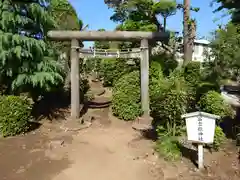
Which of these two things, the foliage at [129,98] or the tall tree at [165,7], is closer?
the foliage at [129,98]

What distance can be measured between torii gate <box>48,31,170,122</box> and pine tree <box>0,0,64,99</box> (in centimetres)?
53

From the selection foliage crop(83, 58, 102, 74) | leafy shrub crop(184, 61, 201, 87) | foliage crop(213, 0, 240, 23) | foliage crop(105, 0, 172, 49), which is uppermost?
foliage crop(105, 0, 172, 49)

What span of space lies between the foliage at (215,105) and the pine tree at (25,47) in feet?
15.8

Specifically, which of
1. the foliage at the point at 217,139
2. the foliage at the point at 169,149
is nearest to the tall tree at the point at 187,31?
the foliage at the point at 217,139

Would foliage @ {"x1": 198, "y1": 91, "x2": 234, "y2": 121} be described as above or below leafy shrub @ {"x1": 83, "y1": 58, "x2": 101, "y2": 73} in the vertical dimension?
below

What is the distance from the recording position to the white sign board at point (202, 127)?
17.9 ft

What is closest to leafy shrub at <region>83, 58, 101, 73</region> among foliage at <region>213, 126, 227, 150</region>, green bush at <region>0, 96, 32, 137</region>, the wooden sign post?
green bush at <region>0, 96, 32, 137</region>

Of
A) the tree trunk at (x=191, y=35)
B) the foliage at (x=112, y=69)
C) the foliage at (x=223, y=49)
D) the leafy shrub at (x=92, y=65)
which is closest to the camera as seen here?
the foliage at (x=223, y=49)

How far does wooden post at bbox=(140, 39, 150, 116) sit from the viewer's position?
955 centimetres

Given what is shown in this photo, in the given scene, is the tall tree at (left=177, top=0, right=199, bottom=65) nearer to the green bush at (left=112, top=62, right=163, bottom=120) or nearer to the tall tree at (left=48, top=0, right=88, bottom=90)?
the green bush at (left=112, top=62, right=163, bottom=120)

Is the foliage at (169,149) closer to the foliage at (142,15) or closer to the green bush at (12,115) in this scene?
the green bush at (12,115)

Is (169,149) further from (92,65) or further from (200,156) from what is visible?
(92,65)

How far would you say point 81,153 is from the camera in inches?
266

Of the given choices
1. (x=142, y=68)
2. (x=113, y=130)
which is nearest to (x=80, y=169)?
(x=113, y=130)
